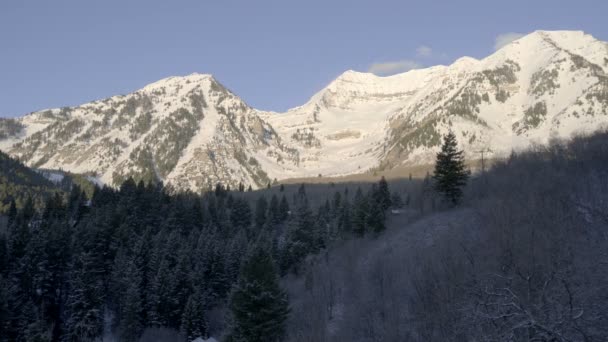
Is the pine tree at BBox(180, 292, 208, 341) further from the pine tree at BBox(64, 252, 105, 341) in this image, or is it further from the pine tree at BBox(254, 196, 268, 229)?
the pine tree at BBox(254, 196, 268, 229)

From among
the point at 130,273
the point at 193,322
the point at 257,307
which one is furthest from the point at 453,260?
the point at 130,273

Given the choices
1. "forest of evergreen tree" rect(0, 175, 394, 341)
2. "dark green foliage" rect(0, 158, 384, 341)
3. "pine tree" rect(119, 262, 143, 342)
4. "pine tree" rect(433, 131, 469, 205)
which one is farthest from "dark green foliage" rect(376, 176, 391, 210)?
"pine tree" rect(119, 262, 143, 342)

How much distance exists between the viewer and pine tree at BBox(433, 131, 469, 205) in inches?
3388

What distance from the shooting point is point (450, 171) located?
89250 millimetres

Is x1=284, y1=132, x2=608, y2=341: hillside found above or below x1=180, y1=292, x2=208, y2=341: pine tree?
above

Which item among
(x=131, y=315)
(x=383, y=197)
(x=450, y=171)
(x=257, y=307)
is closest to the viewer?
(x=257, y=307)

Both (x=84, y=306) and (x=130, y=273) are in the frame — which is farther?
(x=130, y=273)

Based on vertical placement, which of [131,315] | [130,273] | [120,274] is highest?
[130,273]

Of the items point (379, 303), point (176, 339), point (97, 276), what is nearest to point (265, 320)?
point (379, 303)

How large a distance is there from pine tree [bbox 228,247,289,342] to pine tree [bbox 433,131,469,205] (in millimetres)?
45801

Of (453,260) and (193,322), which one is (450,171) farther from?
(193,322)

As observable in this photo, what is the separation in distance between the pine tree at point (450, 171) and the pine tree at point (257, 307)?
45.8m

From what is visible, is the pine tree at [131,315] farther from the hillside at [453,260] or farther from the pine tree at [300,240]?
the pine tree at [300,240]

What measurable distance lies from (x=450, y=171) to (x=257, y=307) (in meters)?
51.2
